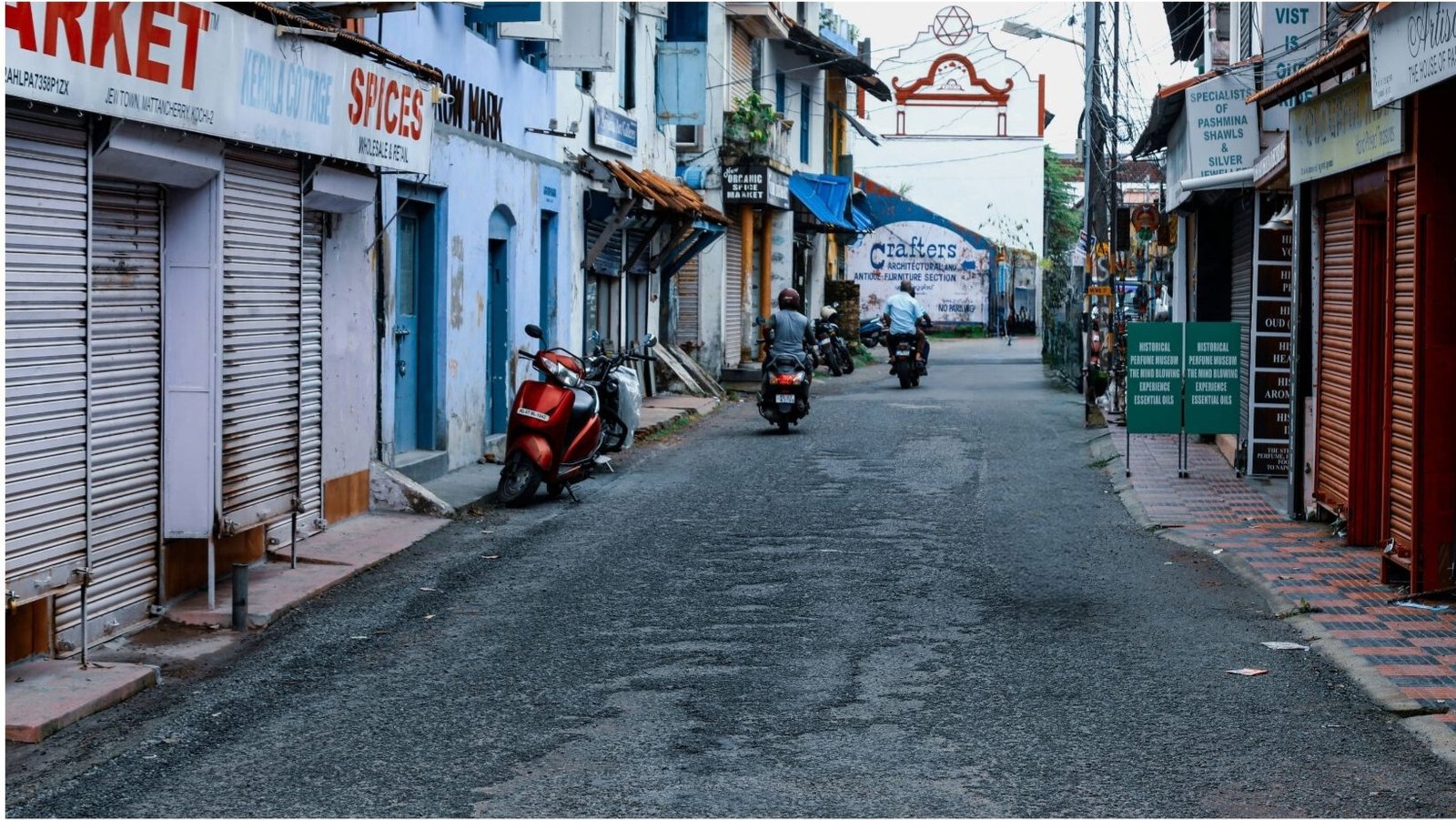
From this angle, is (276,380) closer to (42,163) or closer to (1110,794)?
(42,163)

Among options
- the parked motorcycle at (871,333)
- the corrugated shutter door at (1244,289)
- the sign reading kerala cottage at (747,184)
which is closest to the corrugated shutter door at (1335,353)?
the corrugated shutter door at (1244,289)

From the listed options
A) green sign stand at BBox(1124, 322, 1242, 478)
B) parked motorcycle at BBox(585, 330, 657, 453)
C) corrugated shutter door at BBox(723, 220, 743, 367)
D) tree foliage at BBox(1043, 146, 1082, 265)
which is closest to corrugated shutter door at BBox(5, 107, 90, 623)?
parked motorcycle at BBox(585, 330, 657, 453)

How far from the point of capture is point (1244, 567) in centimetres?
1009

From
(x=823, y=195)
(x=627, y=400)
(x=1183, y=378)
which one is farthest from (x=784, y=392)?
(x=823, y=195)

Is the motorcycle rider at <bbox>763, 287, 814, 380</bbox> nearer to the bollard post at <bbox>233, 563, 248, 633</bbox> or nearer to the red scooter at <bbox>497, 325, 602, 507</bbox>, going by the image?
the red scooter at <bbox>497, 325, 602, 507</bbox>

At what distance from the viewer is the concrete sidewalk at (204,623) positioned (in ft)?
20.8

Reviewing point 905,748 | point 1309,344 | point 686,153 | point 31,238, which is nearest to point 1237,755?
point 905,748

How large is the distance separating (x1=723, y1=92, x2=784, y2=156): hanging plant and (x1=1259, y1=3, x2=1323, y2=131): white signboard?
1424cm

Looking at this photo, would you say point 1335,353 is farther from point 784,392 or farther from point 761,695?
point 784,392

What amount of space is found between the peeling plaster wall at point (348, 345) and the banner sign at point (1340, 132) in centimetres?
685

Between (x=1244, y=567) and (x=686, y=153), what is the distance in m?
A: 18.4

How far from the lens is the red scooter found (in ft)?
42.0

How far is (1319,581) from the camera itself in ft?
31.3

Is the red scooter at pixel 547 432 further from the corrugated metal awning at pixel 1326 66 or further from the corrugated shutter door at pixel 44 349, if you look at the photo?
the corrugated metal awning at pixel 1326 66
